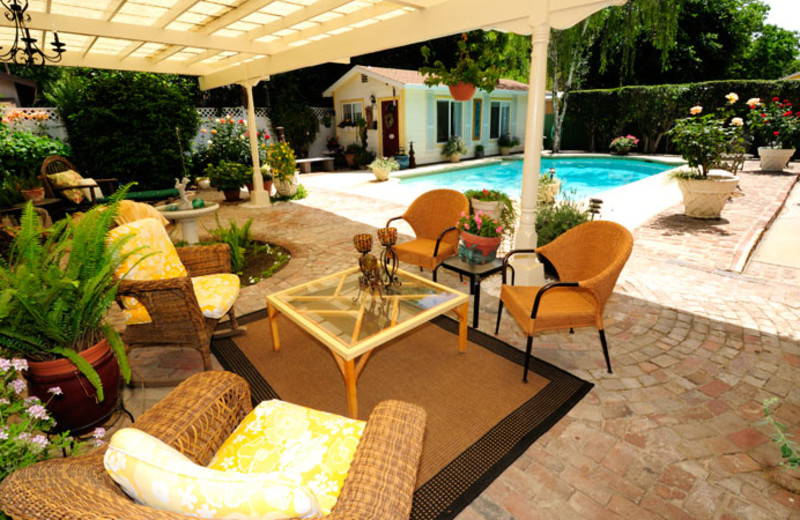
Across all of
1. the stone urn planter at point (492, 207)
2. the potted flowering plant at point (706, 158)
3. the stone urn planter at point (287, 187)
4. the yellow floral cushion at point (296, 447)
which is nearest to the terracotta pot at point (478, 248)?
the stone urn planter at point (492, 207)

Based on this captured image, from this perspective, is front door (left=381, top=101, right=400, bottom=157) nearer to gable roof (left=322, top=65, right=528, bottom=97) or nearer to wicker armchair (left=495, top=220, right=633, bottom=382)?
gable roof (left=322, top=65, right=528, bottom=97)

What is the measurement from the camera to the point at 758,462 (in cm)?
215

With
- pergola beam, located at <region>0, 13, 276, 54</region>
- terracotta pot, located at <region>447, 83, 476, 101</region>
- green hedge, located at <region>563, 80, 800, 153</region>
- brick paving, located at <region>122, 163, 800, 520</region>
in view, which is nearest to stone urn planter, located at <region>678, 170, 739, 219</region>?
brick paving, located at <region>122, 163, 800, 520</region>

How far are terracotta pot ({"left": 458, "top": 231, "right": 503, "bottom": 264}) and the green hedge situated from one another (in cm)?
1654

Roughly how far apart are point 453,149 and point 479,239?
1314 cm

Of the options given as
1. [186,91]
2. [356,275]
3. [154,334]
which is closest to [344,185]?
[186,91]

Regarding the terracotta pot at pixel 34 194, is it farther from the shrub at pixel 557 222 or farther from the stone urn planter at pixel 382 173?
the shrub at pixel 557 222

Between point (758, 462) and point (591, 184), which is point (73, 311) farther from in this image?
point (591, 184)

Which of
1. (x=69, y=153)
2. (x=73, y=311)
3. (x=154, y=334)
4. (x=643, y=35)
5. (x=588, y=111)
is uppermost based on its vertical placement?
(x=643, y=35)

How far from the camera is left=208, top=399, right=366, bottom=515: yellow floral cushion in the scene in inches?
58.2

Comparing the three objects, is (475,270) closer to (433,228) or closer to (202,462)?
(433,228)

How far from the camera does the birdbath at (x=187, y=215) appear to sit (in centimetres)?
536

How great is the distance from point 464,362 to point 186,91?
11024 millimetres

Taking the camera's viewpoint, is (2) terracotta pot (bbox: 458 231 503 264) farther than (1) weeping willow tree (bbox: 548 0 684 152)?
No
